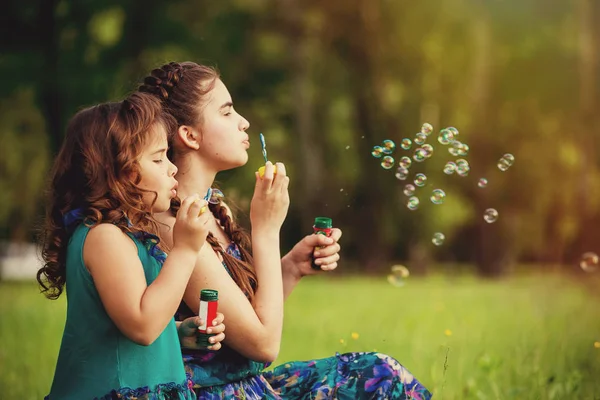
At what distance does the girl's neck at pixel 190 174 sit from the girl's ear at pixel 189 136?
0.04 meters

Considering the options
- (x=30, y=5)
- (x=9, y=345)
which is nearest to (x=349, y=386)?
(x=9, y=345)

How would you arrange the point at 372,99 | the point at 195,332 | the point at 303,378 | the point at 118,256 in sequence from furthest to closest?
1. the point at 372,99
2. the point at 303,378
3. the point at 195,332
4. the point at 118,256

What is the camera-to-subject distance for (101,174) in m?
2.65

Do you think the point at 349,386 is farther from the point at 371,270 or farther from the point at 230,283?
the point at 371,270

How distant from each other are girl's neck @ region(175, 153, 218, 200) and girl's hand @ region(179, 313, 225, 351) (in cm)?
50

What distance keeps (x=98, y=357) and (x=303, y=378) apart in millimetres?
867

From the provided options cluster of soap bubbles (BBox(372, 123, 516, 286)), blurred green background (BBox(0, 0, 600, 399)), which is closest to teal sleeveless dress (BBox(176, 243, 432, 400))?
cluster of soap bubbles (BBox(372, 123, 516, 286))

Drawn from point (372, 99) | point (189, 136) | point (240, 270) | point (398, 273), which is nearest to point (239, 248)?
point (240, 270)

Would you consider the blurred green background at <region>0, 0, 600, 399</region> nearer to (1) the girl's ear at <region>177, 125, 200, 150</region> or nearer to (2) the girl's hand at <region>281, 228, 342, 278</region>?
(2) the girl's hand at <region>281, 228, 342, 278</region>

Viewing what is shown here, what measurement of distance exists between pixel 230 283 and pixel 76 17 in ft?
45.4

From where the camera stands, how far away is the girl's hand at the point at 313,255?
322cm

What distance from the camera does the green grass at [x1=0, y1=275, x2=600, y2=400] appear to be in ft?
15.4

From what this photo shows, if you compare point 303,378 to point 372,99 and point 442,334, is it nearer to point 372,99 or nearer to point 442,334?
point 442,334

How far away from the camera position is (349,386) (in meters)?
2.99
